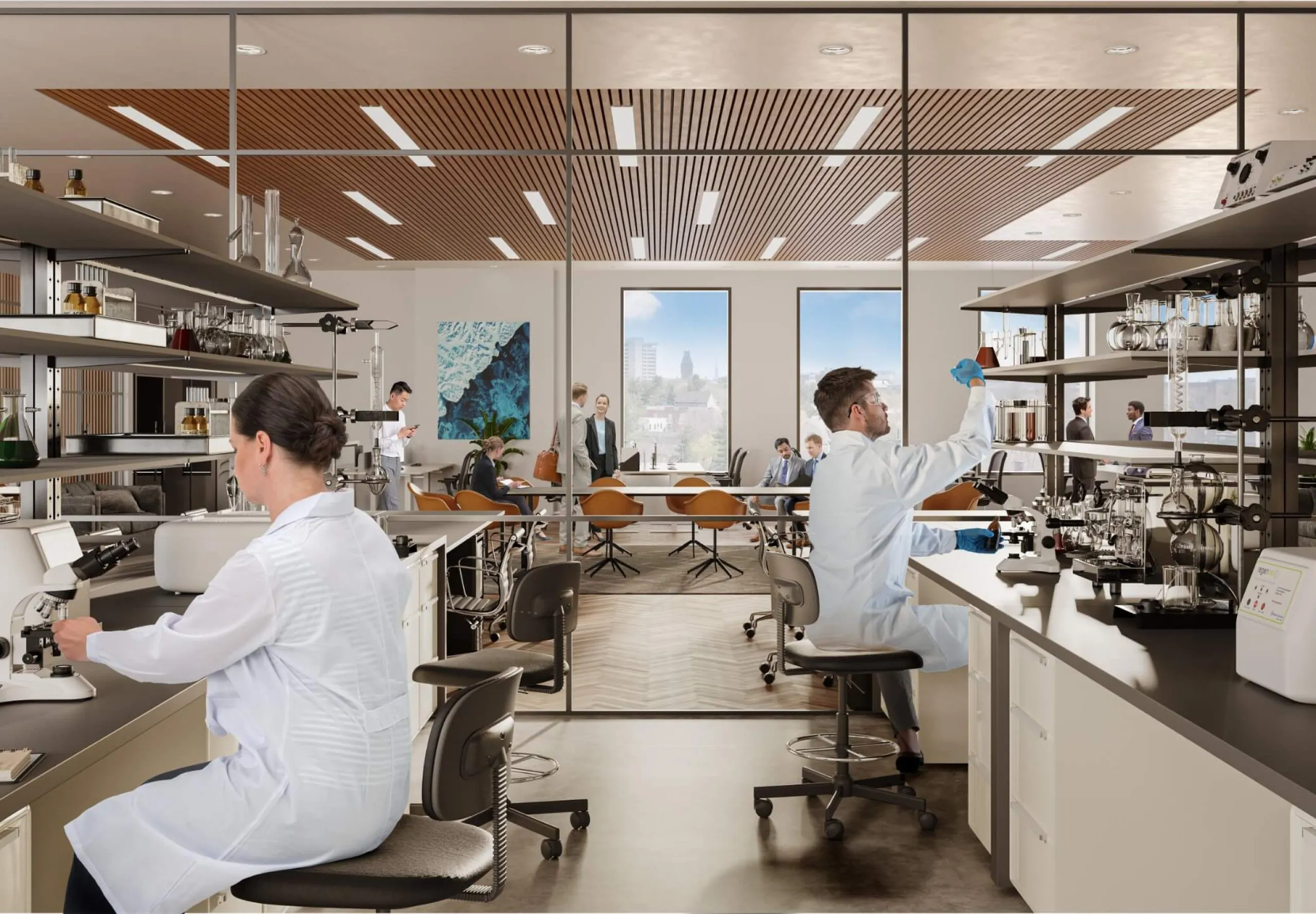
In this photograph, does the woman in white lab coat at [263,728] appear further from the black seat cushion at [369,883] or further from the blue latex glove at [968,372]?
the blue latex glove at [968,372]

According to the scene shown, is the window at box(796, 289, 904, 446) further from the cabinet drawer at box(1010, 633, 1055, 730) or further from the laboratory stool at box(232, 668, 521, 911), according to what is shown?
the laboratory stool at box(232, 668, 521, 911)

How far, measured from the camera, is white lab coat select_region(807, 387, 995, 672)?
3.97 m

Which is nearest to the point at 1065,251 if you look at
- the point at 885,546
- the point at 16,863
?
the point at 885,546

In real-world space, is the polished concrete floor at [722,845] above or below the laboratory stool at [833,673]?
below

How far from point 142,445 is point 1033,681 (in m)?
2.85

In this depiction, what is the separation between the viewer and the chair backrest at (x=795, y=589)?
12.3ft

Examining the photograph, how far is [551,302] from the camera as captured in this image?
42.5ft

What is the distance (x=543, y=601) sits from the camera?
3.68m

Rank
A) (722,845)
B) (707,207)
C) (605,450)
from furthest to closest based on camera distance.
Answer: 1. (605,450)
2. (707,207)
3. (722,845)

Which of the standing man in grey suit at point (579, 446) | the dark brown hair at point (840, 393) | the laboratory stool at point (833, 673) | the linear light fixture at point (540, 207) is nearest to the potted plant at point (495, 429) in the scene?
the standing man in grey suit at point (579, 446)

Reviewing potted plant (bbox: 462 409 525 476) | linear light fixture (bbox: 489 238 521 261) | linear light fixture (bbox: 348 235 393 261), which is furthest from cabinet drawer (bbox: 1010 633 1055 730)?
potted plant (bbox: 462 409 525 476)

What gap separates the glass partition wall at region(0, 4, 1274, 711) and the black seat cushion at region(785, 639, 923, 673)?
162cm

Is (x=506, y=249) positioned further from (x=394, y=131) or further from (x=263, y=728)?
(x=263, y=728)

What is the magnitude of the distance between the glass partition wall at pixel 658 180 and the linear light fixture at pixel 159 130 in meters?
0.03
